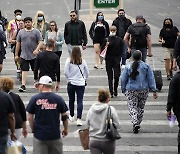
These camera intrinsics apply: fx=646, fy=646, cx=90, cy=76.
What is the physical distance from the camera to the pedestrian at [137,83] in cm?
1251

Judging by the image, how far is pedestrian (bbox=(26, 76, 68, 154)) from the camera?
9.18 m

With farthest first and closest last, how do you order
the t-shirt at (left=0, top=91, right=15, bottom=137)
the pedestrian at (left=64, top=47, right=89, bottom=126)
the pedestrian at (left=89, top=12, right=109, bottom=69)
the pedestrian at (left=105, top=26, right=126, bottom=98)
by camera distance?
1. the pedestrian at (left=89, top=12, right=109, bottom=69)
2. the pedestrian at (left=105, top=26, right=126, bottom=98)
3. the pedestrian at (left=64, top=47, right=89, bottom=126)
4. the t-shirt at (left=0, top=91, right=15, bottom=137)

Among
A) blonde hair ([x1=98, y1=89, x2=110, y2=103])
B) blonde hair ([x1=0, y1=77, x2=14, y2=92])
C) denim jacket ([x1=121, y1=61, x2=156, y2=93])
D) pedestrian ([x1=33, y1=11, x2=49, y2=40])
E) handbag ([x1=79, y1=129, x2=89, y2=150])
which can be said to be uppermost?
pedestrian ([x1=33, y1=11, x2=49, y2=40])

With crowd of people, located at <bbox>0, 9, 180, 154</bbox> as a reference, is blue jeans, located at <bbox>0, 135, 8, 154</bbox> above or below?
below

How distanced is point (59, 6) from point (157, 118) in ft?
105

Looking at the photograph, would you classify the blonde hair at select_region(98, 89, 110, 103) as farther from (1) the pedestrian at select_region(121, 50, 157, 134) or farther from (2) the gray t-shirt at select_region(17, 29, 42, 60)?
(2) the gray t-shirt at select_region(17, 29, 42, 60)

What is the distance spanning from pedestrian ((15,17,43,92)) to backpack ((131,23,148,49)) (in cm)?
242

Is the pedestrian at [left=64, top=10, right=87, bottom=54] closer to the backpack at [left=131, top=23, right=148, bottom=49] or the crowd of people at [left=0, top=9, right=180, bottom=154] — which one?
the crowd of people at [left=0, top=9, right=180, bottom=154]

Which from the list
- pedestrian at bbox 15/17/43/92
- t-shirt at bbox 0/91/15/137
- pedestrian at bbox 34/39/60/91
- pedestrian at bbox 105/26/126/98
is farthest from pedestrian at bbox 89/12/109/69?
t-shirt at bbox 0/91/15/137

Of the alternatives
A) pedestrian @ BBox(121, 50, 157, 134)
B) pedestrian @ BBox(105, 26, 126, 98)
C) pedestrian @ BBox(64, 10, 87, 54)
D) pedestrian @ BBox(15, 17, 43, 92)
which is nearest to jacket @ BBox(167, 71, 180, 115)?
pedestrian @ BBox(121, 50, 157, 134)

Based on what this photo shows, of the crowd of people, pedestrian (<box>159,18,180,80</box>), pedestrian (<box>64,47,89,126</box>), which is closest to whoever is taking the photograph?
the crowd of people

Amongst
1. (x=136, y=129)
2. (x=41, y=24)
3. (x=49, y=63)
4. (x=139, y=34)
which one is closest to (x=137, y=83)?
(x=136, y=129)

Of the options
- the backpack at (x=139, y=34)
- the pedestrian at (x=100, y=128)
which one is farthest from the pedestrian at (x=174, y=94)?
the backpack at (x=139, y=34)

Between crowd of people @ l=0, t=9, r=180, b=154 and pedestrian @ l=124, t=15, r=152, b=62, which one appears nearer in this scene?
crowd of people @ l=0, t=9, r=180, b=154
